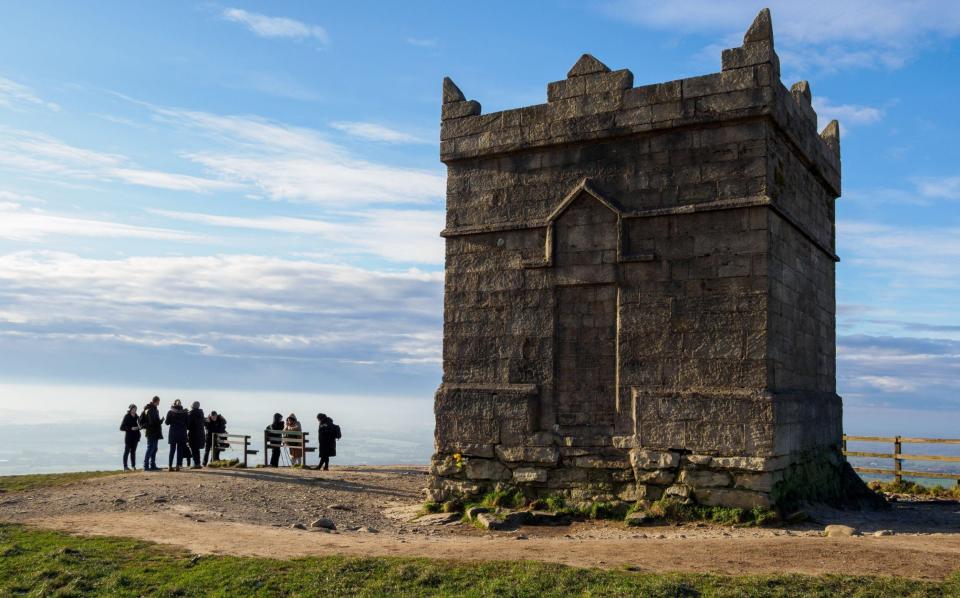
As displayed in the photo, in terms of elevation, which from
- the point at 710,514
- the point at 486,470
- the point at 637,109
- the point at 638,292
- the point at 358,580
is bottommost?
the point at 358,580

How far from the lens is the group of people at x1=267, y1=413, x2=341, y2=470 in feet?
69.7

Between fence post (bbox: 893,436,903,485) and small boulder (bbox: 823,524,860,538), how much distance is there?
276 inches

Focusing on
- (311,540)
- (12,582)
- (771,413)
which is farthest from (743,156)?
(12,582)

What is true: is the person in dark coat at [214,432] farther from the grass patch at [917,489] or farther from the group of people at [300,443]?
the grass patch at [917,489]

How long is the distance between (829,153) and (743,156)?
4150 millimetres

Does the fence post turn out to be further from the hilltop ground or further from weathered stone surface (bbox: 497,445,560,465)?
weathered stone surface (bbox: 497,445,560,465)

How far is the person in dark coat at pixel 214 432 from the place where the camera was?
75.4ft

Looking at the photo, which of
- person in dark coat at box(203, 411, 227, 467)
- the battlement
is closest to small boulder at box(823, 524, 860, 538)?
the battlement

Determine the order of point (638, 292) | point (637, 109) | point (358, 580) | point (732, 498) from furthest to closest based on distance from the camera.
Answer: point (637, 109) < point (638, 292) < point (732, 498) < point (358, 580)

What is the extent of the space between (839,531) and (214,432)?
17.0 meters

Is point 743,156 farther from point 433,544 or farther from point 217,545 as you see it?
point 217,545

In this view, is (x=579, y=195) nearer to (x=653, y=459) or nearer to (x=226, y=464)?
(x=653, y=459)

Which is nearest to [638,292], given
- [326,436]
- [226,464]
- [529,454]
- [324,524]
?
[529,454]

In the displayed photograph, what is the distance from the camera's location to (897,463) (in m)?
17.8
